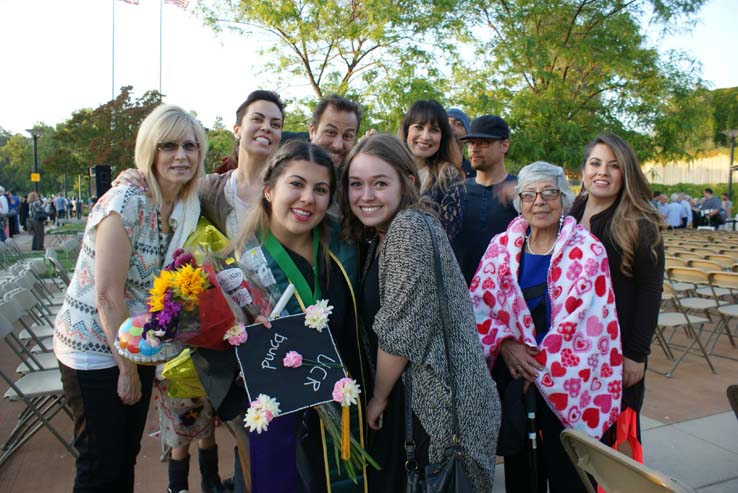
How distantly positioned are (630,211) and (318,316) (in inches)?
69.1

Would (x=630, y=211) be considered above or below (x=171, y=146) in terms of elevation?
below

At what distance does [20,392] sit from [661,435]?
4522 millimetres

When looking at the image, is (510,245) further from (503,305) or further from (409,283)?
(409,283)

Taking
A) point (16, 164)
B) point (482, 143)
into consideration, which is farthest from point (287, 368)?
point (16, 164)

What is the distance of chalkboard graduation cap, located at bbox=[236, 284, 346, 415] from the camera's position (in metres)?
1.71

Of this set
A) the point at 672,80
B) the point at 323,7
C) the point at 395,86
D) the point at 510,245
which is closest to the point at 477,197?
the point at 510,245

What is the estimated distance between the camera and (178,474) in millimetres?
2969

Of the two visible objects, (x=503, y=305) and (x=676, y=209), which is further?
(x=676, y=209)

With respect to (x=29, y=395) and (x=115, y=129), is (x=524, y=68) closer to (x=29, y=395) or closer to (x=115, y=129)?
(x=29, y=395)

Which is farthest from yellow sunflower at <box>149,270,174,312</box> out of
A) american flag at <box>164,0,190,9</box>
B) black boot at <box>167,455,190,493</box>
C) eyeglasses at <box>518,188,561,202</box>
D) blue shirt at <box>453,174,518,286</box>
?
american flag at <box>164,0,190,9</box>

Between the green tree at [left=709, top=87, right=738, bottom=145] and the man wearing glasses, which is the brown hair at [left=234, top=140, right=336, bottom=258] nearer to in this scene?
the man wearing glasses

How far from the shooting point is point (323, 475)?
6.41 feet

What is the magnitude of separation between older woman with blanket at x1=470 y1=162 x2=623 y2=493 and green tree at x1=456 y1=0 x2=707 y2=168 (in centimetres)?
983

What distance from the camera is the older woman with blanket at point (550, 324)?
89.7 inches
